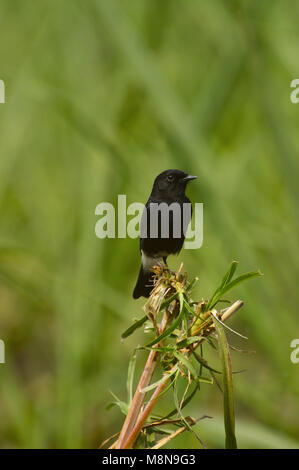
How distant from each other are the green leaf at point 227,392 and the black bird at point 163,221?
1.00 metres

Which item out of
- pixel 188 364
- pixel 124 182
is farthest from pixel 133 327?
pixel 124 182

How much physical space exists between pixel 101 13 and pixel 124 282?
1.12 metres

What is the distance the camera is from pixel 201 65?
128 inches

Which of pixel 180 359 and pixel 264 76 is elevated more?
pixel 264 76

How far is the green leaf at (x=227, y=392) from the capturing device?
772 mm

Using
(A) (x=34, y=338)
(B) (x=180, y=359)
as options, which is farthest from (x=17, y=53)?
(B) (x=180, y=359)

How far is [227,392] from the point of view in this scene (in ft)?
2.58

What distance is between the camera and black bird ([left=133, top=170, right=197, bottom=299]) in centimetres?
188

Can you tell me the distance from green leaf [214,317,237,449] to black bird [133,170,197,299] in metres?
1.00

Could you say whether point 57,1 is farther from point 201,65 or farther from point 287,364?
point 287,364

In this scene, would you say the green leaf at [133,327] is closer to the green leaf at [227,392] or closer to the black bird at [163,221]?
the green leaf at [227,392]

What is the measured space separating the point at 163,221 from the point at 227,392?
121cm

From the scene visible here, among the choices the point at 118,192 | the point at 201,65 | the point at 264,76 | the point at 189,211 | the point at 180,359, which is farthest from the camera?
the point at 201,65

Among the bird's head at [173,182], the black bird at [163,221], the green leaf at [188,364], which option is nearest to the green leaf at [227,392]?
the green leaf at [188,364]
